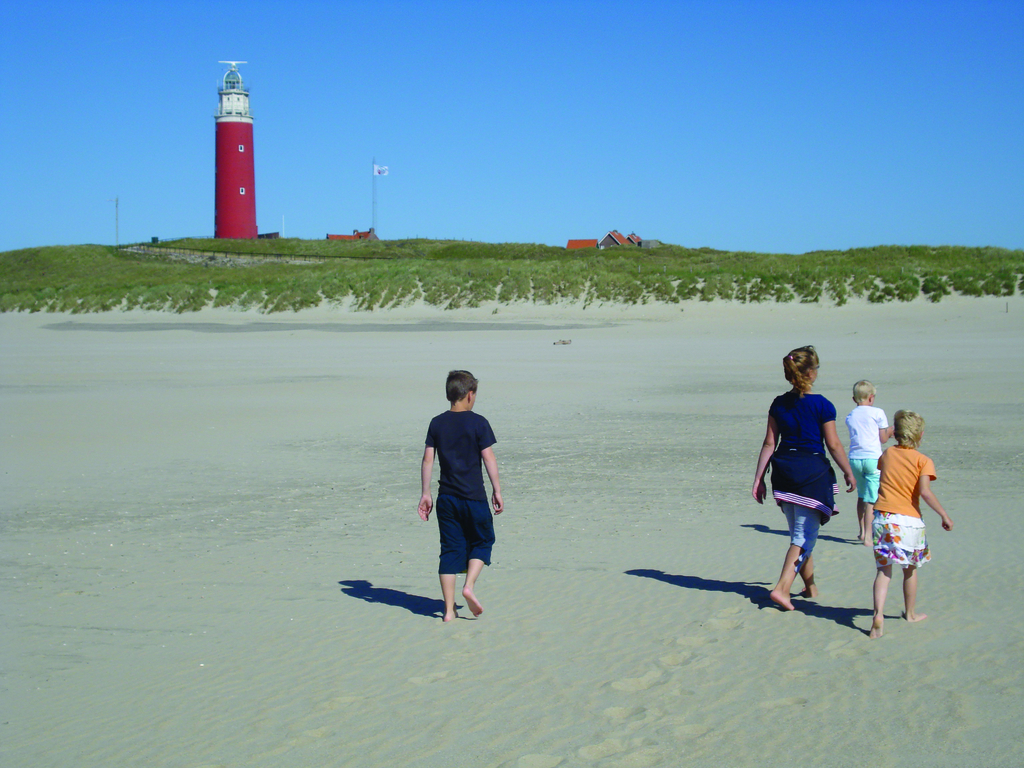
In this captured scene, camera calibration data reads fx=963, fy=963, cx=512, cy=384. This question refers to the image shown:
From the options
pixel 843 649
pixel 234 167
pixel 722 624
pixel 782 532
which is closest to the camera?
pixel 843 649

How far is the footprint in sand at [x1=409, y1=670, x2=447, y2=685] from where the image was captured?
4598 mm

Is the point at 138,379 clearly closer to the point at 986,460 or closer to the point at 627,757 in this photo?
the point at 986,460

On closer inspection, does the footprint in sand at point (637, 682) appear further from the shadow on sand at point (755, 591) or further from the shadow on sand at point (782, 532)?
the shadow on sand at point (782, 532)

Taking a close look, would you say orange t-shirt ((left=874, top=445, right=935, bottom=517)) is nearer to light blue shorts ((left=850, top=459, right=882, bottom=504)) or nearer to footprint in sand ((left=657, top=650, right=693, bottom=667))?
footprint in sand ((left=657, top=650, right=693, bottom=667))

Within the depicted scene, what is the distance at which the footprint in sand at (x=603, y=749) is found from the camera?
12.4 feet

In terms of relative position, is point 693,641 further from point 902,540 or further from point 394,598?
point 394,598

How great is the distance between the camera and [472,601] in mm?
5434

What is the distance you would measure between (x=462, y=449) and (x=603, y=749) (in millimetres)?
2044

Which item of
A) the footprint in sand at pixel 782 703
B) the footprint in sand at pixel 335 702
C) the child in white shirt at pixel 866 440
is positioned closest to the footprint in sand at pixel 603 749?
the footprint in sand at pixel 782 703

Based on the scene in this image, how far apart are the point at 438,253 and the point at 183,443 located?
184ft

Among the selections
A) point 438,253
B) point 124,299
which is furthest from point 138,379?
point 438,253

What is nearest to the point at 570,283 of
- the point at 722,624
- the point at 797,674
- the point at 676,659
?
the point at 722,624

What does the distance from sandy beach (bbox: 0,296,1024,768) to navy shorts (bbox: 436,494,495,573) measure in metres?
0.36

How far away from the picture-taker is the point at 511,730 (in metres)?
4.05
